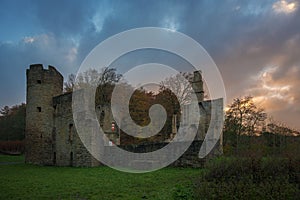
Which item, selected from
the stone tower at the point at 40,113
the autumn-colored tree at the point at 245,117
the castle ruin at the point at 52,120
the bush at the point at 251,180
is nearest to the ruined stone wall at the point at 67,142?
the castle ruin at the point at 52,120

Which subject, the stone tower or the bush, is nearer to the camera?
the bush

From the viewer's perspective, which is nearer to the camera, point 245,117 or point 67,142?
point 67,142

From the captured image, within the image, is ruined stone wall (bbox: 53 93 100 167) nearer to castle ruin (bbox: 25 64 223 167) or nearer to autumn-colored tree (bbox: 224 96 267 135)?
castle ruin (bbox: 25 64 223 167)

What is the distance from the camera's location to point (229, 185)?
23.3 feet

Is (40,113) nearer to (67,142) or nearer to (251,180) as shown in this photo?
(67,142)

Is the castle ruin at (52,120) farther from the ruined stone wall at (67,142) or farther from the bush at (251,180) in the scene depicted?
the bush at (251,180)

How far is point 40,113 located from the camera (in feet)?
81.1

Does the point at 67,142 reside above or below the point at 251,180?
below

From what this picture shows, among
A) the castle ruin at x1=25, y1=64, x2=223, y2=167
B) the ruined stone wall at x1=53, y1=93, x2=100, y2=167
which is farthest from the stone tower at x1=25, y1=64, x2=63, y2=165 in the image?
the ruined stone wall at x1=53, y1=93, x2=100, y2=167

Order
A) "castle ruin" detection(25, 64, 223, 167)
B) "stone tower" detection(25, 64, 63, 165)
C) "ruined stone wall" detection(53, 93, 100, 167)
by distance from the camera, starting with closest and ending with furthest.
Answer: "ruined stone wall" detection(53, 93, 100, 167) < "castle ruin" detection(25, 64, 223, 167) < "stone tower" detection(25, 64, 63, 165)

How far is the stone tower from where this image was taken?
79.9ft

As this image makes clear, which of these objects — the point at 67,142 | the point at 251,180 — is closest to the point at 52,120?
the point at 67,142

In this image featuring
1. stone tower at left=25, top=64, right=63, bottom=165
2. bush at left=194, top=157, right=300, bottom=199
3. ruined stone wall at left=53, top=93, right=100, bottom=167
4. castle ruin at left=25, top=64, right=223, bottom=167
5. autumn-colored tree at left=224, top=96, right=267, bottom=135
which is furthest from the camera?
autumn-colored tree at left=224, top=96, right=267, bottom=135

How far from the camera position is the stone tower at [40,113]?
24359 mm
